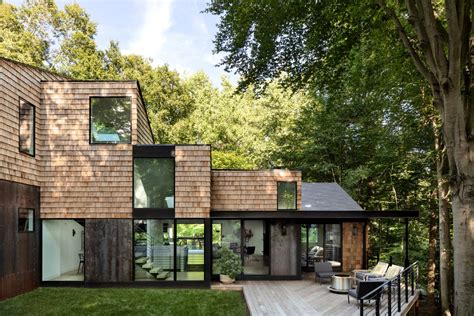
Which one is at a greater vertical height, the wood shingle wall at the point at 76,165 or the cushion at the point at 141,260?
the wood shingle wall at the point at 76,165

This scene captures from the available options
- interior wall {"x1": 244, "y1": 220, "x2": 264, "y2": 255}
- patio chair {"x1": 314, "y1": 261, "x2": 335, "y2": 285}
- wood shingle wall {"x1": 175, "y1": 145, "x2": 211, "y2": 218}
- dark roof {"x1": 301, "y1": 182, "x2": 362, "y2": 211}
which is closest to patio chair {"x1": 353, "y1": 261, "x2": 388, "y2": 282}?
patio chair {"x1": 314, "y1": 261, "x2": 335, "y2": 285}

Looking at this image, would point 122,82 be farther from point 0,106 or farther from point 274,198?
point 274,198

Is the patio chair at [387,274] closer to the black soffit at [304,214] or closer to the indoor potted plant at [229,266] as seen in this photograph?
the black soffit at [304,214]

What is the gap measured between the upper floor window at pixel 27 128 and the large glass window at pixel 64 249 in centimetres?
221

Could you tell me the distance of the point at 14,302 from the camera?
28.6 ft

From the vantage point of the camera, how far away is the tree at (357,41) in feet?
19.8

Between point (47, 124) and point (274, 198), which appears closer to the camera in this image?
point (47, 124)

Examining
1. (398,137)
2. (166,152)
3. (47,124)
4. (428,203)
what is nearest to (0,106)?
(47,124)

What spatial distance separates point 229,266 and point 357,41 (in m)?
7.04

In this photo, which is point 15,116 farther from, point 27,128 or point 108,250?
point 108,250

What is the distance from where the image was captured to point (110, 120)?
36.2 ft

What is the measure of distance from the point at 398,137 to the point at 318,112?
197 inches

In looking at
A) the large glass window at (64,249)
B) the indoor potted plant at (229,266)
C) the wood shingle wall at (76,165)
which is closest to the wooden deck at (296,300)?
the indoor potted plant at (229,266)

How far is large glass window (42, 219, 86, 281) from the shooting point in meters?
10.8
